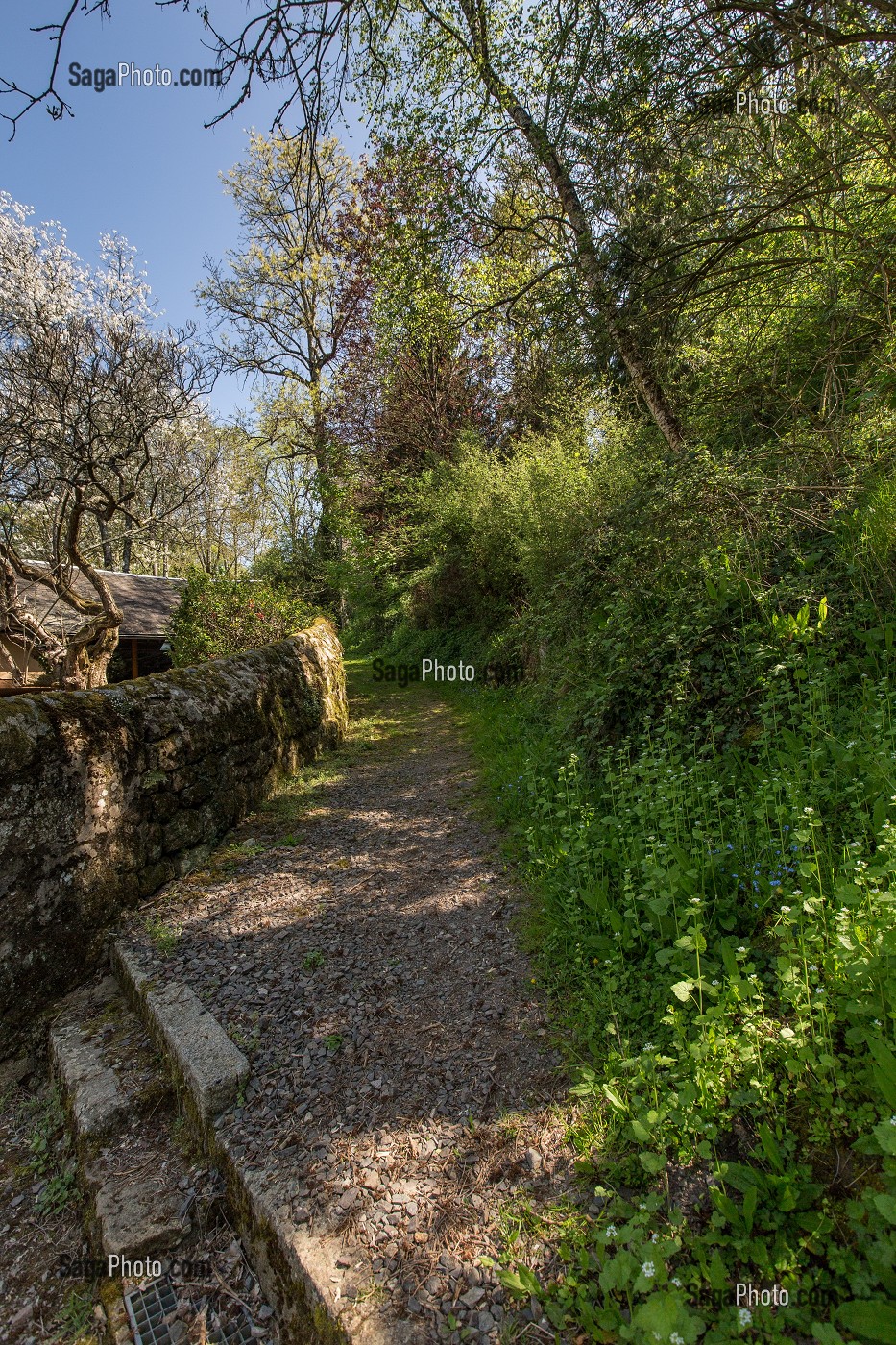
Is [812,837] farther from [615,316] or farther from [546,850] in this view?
[615,316]

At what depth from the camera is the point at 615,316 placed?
5184mm

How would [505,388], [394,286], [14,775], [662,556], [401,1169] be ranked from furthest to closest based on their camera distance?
[505,388] → [394,286] → [662,556] → [14,775] → [401,1169]

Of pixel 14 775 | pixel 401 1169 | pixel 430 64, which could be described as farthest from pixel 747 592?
pixel 430 64

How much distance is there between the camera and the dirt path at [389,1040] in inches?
75.2

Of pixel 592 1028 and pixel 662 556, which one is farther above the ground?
pixel 662 556

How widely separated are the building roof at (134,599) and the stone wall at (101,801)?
322 inches

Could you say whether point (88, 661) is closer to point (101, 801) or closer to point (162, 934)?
point (101, 801)

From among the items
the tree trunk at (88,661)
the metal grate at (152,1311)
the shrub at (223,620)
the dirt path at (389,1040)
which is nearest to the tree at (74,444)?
the tree trunk at (88,661)

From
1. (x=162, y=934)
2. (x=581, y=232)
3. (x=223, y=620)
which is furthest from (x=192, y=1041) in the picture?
(x=223, y=620)

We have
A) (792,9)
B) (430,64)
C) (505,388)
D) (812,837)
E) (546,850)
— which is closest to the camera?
(812,837)

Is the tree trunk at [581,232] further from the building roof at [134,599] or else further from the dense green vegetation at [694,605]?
the building roof at [134,599]

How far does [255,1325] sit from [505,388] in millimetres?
17669

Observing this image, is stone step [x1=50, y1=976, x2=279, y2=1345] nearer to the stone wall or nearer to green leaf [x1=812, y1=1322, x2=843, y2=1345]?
the stone wall

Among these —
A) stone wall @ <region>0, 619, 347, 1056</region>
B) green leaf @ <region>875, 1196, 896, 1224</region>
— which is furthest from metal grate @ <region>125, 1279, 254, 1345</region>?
green leaf @ <region>875, 1196, 896, 1224</region>
